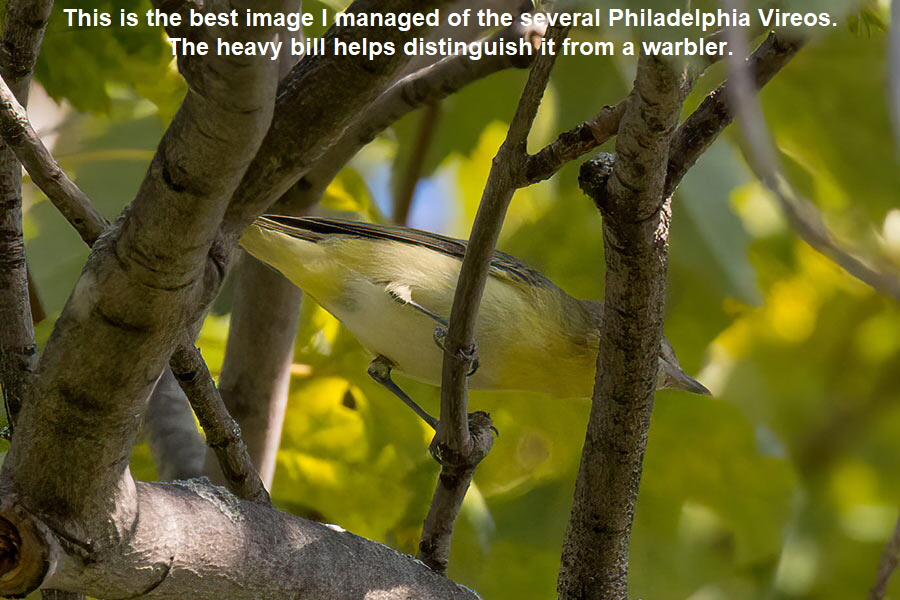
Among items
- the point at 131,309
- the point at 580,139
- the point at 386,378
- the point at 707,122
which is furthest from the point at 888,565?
the point at 386,378

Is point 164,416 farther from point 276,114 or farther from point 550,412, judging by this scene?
point 276,114

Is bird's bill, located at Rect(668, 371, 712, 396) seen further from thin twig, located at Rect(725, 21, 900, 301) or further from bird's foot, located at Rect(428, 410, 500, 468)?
thin twig, located at Rect(725, 21, 900, 301)

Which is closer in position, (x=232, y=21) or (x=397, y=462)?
(x=232, y=21)

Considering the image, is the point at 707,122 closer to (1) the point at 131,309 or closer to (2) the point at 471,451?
(2) the point at 471,451

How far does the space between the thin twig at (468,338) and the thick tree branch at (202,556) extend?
0.88 feet

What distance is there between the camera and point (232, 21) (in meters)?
0.99

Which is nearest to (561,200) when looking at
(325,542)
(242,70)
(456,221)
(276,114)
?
(456,221)

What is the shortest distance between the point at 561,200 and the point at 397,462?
3.84 ft

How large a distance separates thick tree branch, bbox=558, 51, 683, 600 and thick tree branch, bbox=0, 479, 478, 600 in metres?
0.42

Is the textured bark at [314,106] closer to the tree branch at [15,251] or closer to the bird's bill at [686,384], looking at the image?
the tree branch at [15,251]

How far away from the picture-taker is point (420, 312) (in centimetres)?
350

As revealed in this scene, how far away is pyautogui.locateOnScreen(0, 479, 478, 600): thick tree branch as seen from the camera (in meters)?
1.37

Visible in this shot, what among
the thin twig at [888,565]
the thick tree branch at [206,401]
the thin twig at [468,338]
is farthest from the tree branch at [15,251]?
the thin twig at [888,565]

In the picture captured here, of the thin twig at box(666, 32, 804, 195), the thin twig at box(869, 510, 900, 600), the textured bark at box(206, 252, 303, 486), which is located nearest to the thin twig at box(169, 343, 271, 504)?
the thin twig at box(666, 32, 804, 195)
